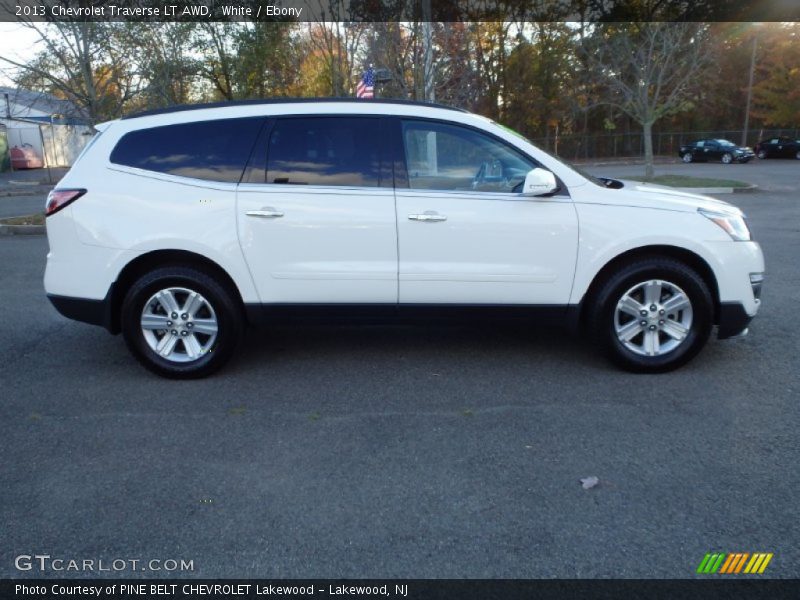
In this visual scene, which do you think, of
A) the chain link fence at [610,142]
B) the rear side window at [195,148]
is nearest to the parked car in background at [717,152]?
the chain link fence at [610,142]

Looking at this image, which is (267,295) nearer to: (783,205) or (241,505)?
(241,505)

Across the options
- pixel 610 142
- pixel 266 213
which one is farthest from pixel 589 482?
pixel 610 142

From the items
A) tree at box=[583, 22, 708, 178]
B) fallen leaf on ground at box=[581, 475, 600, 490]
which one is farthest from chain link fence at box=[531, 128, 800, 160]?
fallen leaf on ground at box=[581, 475, 600, 490]

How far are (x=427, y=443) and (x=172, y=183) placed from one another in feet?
8.51

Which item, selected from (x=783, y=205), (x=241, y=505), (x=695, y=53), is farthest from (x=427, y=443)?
(x=695, y=53)

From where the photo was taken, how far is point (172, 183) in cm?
465

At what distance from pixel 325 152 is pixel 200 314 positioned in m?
1.49

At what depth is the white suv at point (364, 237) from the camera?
4559 mm

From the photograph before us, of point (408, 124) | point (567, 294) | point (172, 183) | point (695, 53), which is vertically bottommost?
point (567, 294)

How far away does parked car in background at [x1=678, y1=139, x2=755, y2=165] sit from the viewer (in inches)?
1409

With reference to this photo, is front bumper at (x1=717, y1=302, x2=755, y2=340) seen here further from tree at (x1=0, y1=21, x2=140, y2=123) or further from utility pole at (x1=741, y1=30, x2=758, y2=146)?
utility pole at (x1=741, y1=30, x2=758, y2=146)

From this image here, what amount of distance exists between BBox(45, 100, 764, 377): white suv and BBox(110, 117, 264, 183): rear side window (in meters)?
0.01

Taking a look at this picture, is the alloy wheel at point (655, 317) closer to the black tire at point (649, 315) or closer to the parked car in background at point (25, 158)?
the black tire at point (649, 315)

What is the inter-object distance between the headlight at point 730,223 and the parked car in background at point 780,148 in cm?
3994
